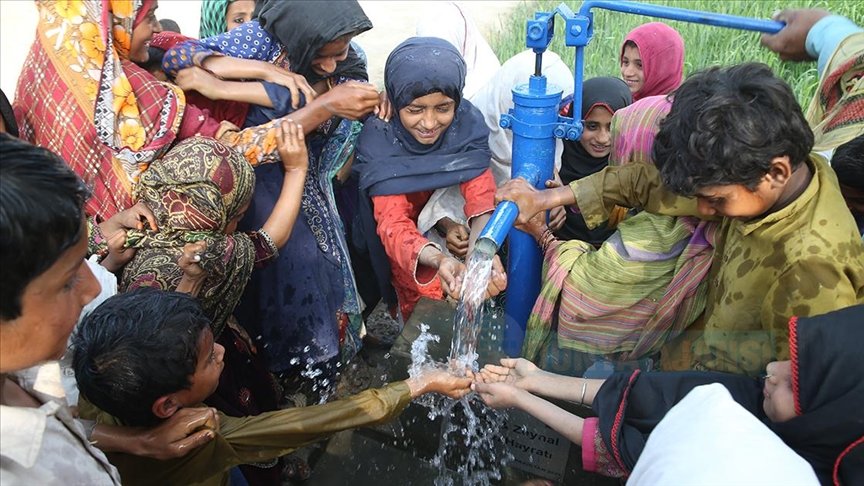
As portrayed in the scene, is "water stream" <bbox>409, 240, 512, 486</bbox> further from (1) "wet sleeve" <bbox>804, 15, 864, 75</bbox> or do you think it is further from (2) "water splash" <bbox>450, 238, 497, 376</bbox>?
(1) "wet sleeve" <bbox>804, 15, 864, 75</bbox>

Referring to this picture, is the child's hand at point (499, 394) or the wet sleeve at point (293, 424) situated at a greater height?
the wet sleeve at point (293, 424)

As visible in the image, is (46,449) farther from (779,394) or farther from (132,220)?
(779,394)

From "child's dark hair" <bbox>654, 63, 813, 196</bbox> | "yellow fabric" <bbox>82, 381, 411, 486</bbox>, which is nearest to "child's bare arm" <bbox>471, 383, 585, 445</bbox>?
"yellow fabric" <bbox>82, 381, 411, 486</bbox>

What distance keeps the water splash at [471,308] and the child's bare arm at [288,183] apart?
69cm

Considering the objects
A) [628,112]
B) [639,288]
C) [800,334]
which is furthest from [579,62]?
[800,334]

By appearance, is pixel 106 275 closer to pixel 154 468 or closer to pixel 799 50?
pixel 154 468

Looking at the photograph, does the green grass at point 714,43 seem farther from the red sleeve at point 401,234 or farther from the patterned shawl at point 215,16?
the red sleeve at point 401,234

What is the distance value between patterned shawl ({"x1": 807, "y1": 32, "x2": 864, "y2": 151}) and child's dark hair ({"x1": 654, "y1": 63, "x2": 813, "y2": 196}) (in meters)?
0.57

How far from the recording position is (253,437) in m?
1.66

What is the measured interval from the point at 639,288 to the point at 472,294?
0.52 m

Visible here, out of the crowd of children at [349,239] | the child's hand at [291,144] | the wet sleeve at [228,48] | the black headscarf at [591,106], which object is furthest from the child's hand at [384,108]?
the black headscarf at [591,106]

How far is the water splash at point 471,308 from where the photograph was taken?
6.33 ft

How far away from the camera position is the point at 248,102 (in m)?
2.47

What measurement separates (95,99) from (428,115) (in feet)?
3.66
